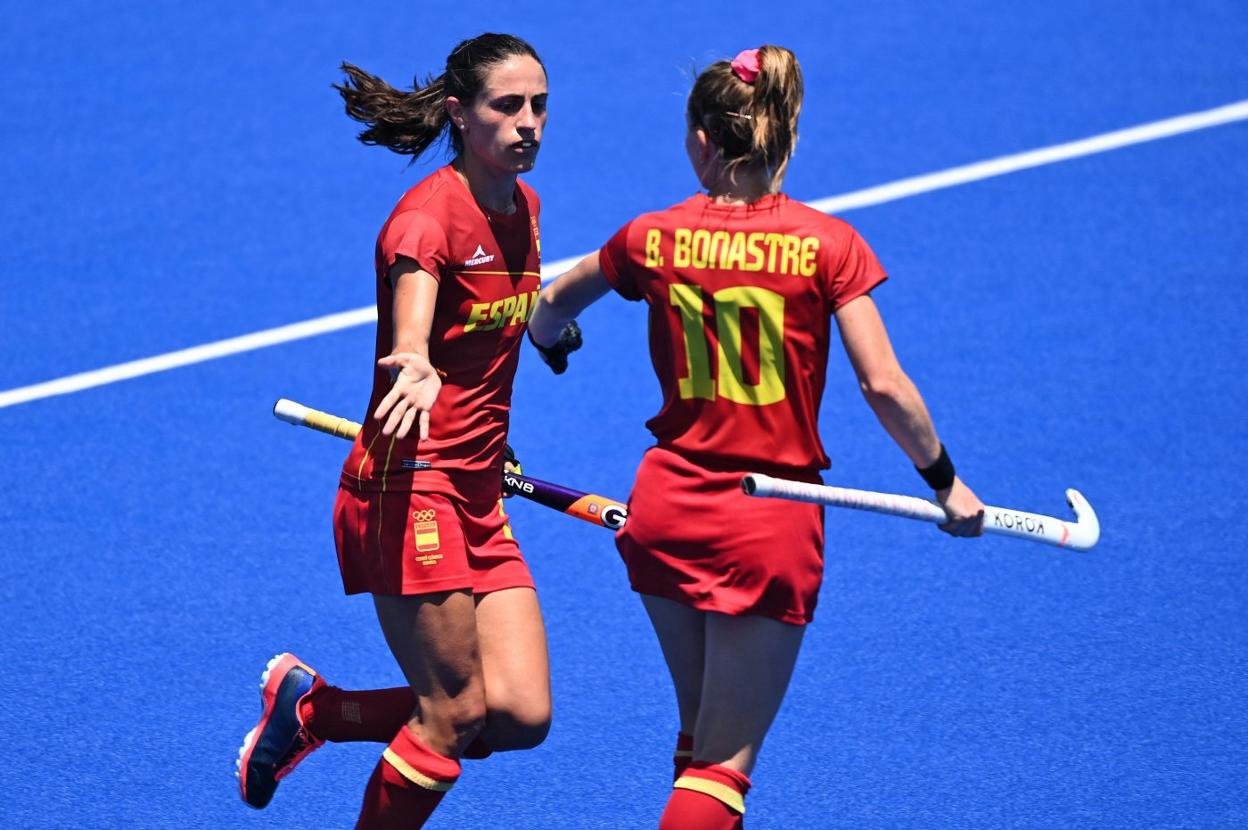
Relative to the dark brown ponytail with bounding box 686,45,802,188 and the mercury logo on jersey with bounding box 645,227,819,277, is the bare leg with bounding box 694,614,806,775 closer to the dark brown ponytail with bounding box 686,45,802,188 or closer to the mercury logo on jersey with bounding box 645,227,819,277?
the mercury logo on jersey with bounding box 645,227,819,277

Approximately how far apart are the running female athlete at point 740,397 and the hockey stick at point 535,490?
0.78 meters

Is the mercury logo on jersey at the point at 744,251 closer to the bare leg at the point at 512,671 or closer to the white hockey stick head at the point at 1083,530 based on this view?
the white hockey stick head at the point at 1083,530

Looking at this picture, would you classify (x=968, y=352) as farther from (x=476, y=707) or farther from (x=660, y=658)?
(x=476, y=707)

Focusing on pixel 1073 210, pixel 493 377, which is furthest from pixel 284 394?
pixel 1073 210

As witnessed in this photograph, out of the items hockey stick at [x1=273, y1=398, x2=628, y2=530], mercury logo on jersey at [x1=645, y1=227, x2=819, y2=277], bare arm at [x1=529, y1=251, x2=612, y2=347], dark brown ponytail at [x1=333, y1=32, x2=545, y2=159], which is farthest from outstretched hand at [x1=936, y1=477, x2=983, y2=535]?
dark brown ponytail at [x1=333, y1=32, x2=545, y2=159]

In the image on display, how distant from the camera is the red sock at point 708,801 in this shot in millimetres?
3596

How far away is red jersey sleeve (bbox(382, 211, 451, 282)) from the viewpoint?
3820 millimetres

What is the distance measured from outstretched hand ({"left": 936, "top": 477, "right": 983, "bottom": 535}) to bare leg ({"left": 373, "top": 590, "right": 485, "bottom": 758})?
45.1 inches

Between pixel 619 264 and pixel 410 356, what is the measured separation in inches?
18.8

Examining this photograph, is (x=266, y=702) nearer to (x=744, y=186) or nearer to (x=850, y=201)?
(x=744, y=186)

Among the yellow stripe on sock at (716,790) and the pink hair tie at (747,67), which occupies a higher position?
the pink hair tie at (747,67)

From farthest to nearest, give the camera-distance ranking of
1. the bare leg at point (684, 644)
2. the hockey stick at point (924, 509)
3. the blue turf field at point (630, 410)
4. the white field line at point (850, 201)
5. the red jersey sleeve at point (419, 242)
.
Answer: the white field line at point (850, 201) → the blue turf field at point (630, 410) → the red jersey sleeve at point (419, 242) → the bare leg at point (684, 644) → the hockey stick at point (924, 509)

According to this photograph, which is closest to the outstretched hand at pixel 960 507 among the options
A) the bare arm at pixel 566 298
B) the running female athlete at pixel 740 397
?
the running female athlete at pixel 740 397

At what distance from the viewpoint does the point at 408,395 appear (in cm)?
357
